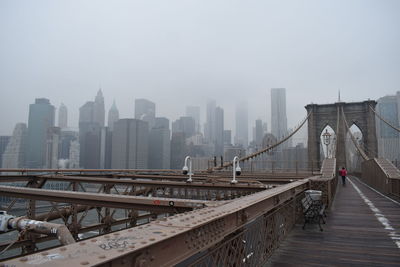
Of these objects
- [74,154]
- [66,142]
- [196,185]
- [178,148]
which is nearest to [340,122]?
[178,148]

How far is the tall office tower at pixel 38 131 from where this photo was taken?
255 feet

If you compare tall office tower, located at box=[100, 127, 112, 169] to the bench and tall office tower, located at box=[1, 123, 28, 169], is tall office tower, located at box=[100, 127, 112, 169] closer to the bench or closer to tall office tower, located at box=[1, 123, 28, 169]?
tall office tower, located at box=[1, 123, 28, 169]

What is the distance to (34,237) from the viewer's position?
8375 millimetres

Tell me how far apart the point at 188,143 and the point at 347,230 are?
84913mm

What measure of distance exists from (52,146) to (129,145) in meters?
23.3

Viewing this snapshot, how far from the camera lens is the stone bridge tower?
49688 millimetres

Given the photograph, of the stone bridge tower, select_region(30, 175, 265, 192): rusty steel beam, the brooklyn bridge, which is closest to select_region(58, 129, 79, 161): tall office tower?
the stone bridge tower

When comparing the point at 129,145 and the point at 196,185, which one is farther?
the point at 129,145

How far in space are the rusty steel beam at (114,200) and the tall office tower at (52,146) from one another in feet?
259

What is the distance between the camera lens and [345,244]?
6.79m

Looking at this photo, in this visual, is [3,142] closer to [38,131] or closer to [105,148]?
[38,131]

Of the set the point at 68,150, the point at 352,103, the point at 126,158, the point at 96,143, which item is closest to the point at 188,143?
the point at 126,158

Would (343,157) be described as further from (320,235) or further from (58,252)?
(58,252)

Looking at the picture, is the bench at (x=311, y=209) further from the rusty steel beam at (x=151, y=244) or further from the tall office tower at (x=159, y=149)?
the tall office tower at (x=159, y=149)
